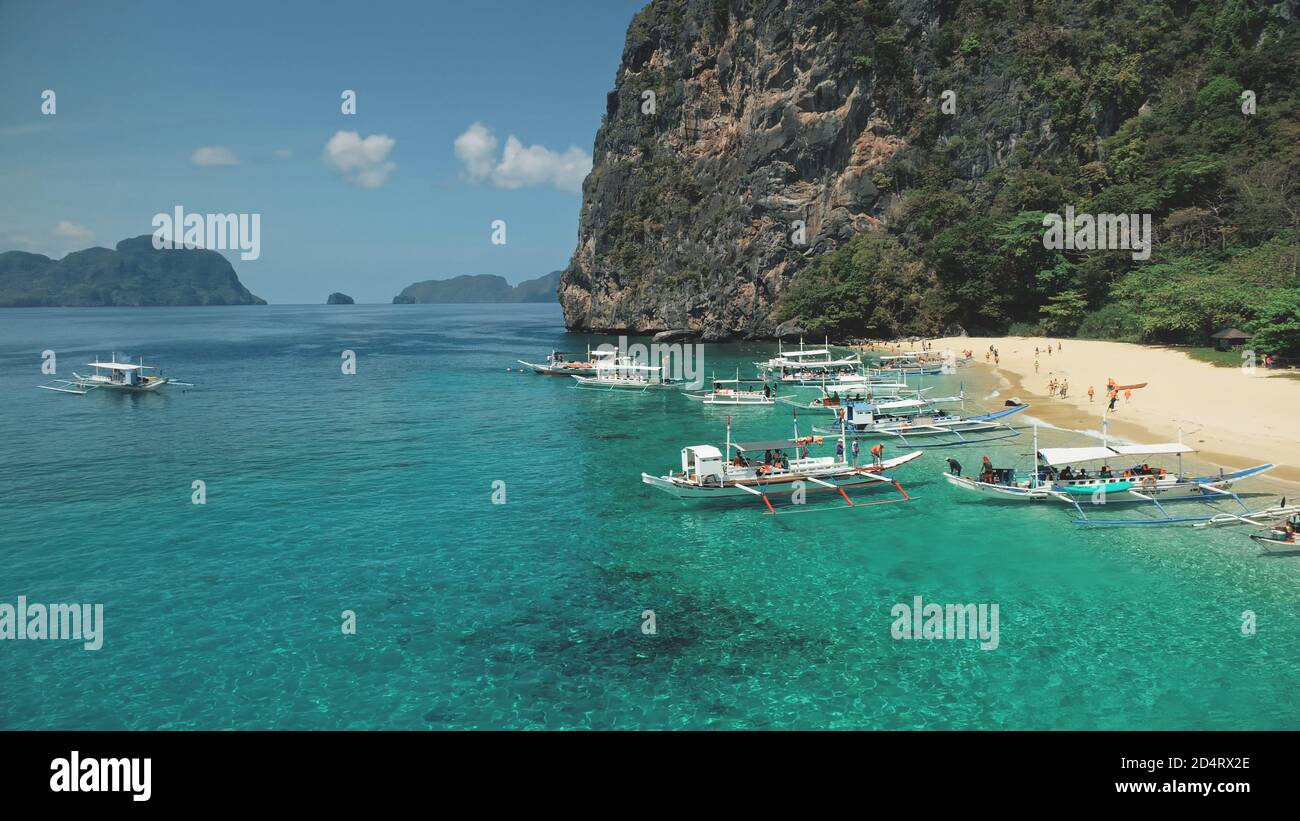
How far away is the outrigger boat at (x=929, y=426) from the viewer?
5062 cm

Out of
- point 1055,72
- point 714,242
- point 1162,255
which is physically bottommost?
point 1162,255

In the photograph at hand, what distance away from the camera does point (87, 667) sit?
22594mm

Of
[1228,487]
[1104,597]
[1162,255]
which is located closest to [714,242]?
[1162,255]

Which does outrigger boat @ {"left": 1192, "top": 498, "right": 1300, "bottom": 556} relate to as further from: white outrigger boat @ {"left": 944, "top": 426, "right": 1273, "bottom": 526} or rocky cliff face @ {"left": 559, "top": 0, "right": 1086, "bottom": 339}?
rocky cliff face @ {"left": 559, "top": 0, "right": 1086, "bottom": 339}

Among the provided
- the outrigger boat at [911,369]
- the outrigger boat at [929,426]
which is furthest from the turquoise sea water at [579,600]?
the outrigger boat at [911,369]

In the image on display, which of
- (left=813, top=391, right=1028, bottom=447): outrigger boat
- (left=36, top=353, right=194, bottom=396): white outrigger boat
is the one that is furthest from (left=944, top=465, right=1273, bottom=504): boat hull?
(left=36, top=353, right=194, bottom=396): white outrigger boat

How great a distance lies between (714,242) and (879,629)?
359ft

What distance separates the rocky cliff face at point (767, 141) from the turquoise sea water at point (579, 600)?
3023 inches

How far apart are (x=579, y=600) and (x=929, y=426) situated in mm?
32795

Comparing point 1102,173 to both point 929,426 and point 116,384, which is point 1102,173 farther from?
point 116,384

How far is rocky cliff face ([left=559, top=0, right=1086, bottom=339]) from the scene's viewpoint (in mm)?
112875

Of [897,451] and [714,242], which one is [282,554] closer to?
[897,451]

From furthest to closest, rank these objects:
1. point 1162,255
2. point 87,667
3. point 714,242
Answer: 1. point 714,242
2. point 1162,255
3. point 87,667

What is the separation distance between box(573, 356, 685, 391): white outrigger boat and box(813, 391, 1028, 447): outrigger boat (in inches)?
1165
